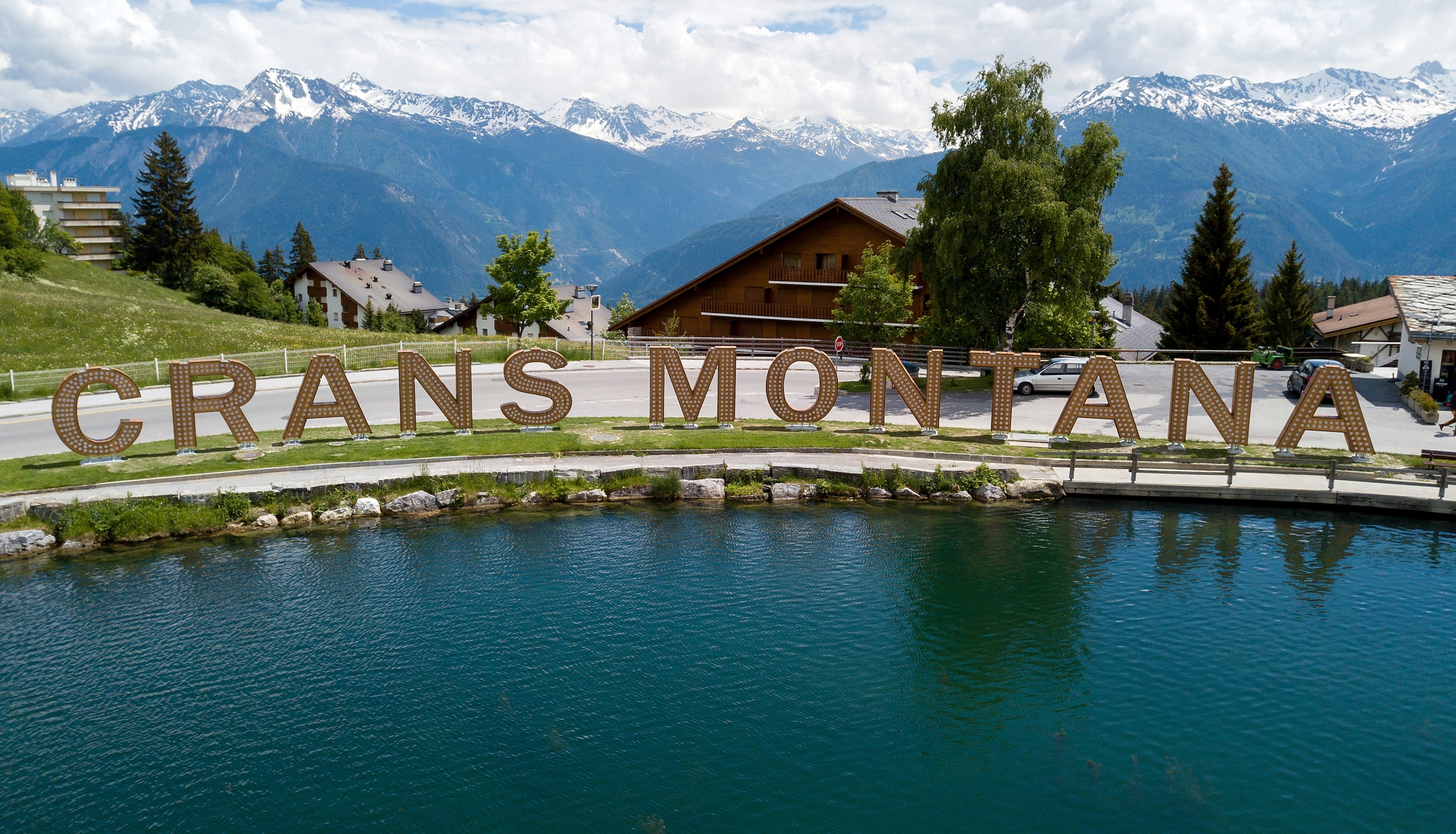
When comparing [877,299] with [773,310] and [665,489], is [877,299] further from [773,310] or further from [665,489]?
[665,489]

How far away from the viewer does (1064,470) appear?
33.1 meters

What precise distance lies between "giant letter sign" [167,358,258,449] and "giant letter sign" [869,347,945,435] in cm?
2282

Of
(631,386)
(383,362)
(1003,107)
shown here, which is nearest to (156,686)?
(631,386)

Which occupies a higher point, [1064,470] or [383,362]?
[383,362]

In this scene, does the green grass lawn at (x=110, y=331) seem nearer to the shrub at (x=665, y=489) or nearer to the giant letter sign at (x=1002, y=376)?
the shrub at (x=665, y=489)

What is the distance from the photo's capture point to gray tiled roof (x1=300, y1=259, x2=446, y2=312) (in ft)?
467

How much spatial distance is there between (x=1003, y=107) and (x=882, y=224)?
80.4ft

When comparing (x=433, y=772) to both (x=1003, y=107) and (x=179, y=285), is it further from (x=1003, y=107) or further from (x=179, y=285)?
(x=179, y=285)

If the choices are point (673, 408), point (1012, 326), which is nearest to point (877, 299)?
point (1012, 326)

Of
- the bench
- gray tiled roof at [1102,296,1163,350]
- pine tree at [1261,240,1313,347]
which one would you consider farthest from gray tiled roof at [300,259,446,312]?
the bench

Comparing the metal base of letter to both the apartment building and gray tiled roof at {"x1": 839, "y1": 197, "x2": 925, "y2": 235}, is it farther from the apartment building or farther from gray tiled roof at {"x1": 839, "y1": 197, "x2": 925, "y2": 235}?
the apartment building

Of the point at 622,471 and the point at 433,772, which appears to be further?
the point at 622,471

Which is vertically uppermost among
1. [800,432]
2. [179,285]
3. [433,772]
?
[179,285]

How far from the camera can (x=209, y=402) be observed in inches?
1220
